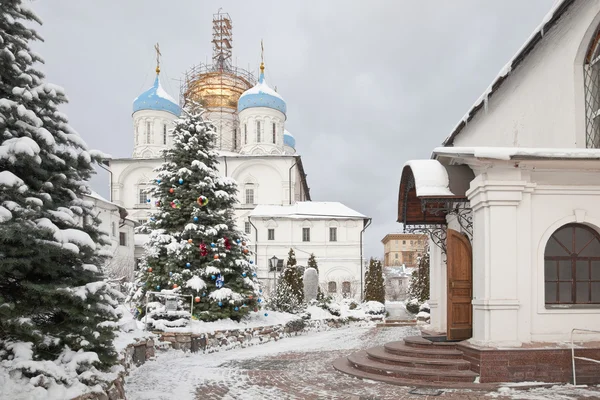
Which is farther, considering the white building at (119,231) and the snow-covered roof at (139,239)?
the snow-covered roof at (139,239)

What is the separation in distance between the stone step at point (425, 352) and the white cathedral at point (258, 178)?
27.5 metres

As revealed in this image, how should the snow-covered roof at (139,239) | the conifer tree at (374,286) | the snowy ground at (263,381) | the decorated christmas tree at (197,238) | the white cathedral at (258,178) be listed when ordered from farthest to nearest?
the snow-covered roof at (139,239)
the white cathedral at (258,178)
the conifer tree at (374,286)
the decorated christmas tree at (197,238)
the snowy ground at (263,381)

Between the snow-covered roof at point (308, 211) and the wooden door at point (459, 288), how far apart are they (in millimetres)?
32610

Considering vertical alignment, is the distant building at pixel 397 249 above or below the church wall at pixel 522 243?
below

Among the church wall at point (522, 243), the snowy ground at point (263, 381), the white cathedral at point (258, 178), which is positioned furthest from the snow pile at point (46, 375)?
the white cathedral at point (258, 178)

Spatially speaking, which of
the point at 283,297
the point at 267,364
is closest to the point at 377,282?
the point at 283,297

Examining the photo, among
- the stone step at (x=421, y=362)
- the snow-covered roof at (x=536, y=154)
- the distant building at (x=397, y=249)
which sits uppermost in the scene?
the snow-covered roof at (x=536, y=154)

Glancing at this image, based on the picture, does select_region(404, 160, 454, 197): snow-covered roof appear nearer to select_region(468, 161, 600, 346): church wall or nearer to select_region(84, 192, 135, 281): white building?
select_region(468, 161, 600, 346): church wall

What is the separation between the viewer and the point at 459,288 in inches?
389

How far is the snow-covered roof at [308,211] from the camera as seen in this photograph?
42669 millimetres

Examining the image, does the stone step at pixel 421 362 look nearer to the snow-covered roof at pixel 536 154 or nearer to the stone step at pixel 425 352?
the stone step at pixel 425 352

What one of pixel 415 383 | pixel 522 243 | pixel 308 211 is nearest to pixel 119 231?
pixel 308 211

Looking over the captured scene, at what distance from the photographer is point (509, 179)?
8273mm

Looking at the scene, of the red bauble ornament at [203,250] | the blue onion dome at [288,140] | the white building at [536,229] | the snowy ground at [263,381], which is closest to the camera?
the snowy ground at [263,381]
